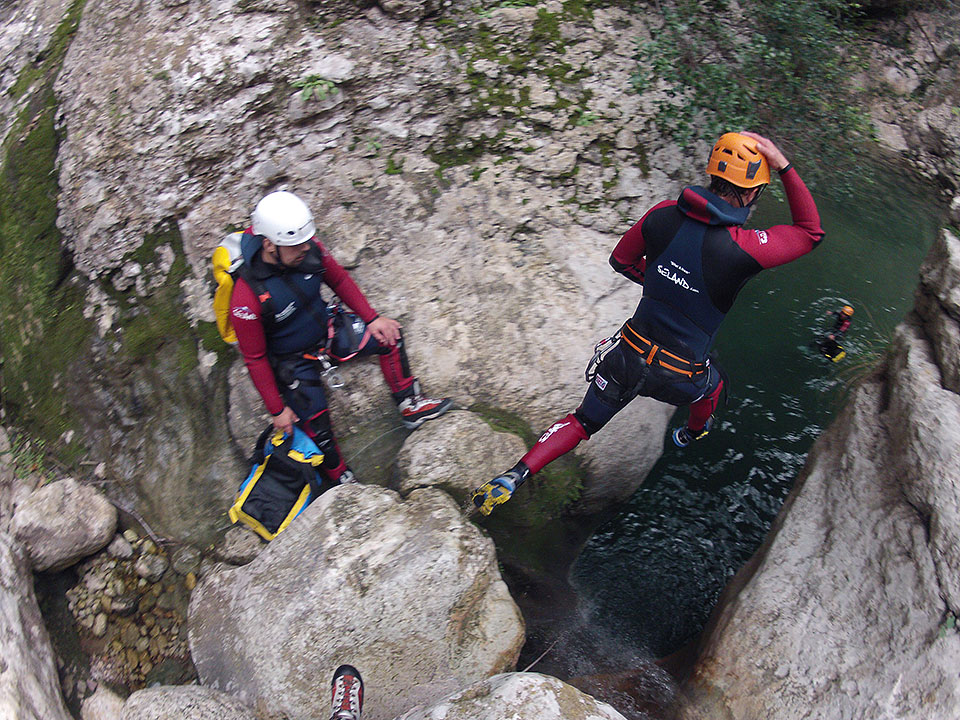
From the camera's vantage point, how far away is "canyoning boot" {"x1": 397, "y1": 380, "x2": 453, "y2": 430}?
4.72 metres

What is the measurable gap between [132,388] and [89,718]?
6.97 feet

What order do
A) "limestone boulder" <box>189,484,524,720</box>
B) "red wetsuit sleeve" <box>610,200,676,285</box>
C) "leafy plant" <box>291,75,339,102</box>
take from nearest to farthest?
"limestone boulder" <box>189,484,524,720</box> → "red wetsuit sleeve" <box>610,200,676,285</box> → "leafy plant" <box>291,75,339,102</box>

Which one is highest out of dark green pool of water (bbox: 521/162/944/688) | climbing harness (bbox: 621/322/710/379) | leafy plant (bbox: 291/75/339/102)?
leafy plant (bbox: 291/75/339/102)

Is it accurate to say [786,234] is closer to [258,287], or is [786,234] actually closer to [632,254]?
[632,254]

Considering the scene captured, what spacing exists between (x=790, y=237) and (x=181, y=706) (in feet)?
13.0

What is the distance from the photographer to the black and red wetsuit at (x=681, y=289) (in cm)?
343

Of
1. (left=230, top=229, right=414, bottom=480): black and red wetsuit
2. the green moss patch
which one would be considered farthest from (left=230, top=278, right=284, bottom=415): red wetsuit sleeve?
the green moss patch

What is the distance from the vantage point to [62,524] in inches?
163

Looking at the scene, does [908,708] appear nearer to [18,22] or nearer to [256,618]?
[256,618]

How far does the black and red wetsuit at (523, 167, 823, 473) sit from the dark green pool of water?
1329mm

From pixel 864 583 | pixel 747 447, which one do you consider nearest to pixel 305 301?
pixel 864 583

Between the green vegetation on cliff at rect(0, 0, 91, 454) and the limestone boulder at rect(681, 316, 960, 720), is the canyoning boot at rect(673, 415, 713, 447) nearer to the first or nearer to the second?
the limestone boulder at rect(681, 316, 960, 720)

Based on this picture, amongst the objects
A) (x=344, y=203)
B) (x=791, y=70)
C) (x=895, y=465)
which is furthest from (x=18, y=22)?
(x=895, y=465)

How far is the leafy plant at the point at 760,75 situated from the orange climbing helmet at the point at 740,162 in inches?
85.4
